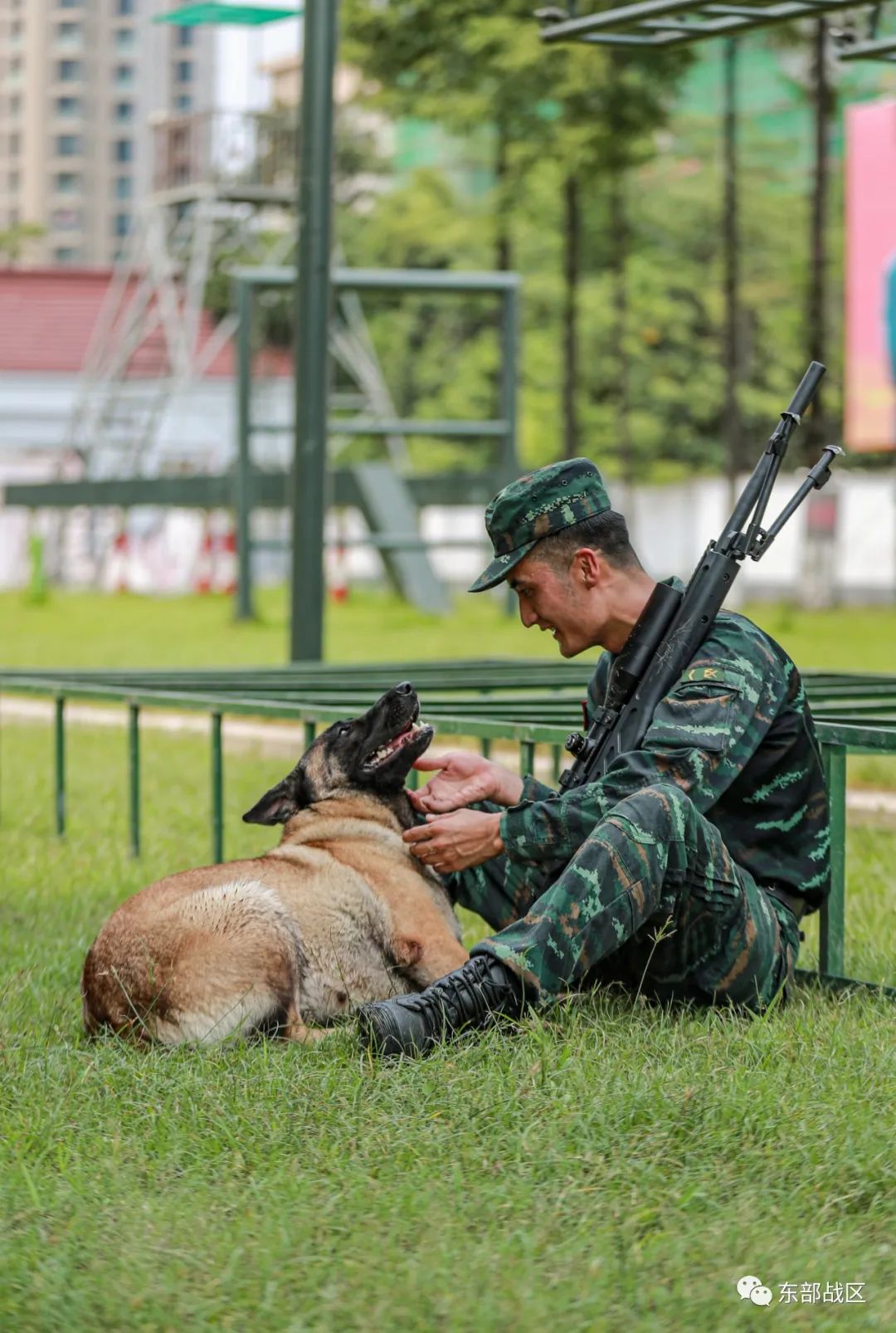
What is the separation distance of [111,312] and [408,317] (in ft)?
31.3

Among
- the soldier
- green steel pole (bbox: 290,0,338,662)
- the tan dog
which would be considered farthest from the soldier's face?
green steel pole (bbox: 290,0,338,662)

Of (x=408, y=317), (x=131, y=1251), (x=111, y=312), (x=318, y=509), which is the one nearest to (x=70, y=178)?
(x=408, y=317)

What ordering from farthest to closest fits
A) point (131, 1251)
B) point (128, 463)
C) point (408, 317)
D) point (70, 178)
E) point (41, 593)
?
point (70, 178)
point (408, 317)
point (128, 463)
point (41, 593)
point (131, 1251)

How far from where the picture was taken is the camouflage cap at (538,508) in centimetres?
445

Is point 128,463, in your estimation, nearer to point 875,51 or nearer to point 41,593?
point 41,593

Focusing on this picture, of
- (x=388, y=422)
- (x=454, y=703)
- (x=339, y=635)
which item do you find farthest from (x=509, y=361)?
(x=454, y=703)

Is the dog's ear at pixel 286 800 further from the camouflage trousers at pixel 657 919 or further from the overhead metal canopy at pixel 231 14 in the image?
the overhead metal canopy at pixel 231 14

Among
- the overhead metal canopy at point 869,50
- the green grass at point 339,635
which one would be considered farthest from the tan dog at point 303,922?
the green grass at point 339,635

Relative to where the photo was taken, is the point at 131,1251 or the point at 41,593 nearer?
the point at 131,1251

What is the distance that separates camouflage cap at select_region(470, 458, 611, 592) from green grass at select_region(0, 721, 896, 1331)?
105 cm

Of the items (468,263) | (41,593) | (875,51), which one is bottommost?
(41,593)

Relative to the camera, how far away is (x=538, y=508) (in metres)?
4.46

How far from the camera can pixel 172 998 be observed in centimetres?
439

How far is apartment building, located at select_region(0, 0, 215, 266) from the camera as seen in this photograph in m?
101
